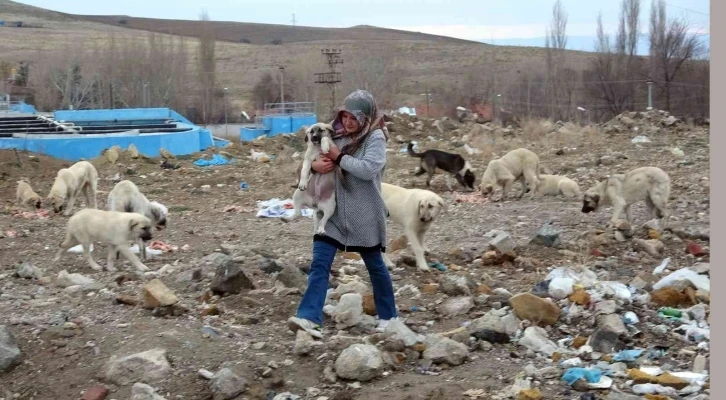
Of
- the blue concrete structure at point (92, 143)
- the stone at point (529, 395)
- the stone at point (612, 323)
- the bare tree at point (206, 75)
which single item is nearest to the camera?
the stone at point (529, 395)

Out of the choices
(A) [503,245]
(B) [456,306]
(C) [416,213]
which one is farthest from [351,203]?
(A) [503,245]

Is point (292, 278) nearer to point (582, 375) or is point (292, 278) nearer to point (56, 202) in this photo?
point (582, 375)

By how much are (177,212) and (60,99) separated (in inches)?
1874

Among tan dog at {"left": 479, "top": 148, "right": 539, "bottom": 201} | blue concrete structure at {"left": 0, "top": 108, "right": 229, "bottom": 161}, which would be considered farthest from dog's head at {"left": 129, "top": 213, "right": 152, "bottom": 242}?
blue concrete structure at {"left": 0, "top": 108, "right": 229, "bottom": 161}

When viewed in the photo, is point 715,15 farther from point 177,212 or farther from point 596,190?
point 177,212

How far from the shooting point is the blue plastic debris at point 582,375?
16.5 ft

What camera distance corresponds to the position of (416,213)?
340 inches

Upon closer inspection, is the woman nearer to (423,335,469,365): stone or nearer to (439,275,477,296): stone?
(423,335,469,365): stone

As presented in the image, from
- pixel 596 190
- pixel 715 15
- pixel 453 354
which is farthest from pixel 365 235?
pixel 596 190

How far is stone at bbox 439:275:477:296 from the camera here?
7.09 metres

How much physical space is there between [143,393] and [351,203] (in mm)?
1807

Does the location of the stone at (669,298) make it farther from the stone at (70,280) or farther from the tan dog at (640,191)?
the stone at (70,280)

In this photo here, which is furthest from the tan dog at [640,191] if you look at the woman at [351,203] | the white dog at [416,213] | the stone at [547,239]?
the woman at [351,203]

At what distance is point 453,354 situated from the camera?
5.44 meters
